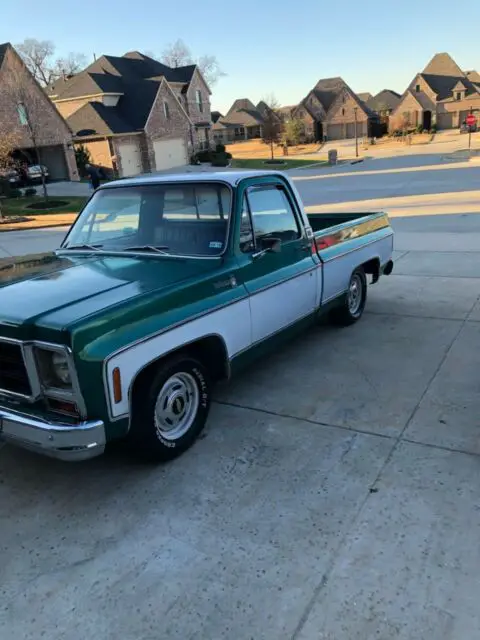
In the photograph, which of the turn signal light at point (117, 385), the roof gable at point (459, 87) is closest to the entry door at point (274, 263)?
the turn signal light at point (117, 385)

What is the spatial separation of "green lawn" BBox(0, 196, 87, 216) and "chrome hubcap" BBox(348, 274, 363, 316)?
18.5 metres

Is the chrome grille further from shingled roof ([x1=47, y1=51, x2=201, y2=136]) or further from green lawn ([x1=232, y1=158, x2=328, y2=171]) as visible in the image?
green lawn ([x1=232, y1=158, x2=328, y2=171])

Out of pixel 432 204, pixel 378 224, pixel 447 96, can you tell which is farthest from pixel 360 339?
pixel 447 96

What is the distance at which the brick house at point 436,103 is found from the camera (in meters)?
73.4

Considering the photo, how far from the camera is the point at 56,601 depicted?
8.61 feet

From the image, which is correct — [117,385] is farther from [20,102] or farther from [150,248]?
[20,102]

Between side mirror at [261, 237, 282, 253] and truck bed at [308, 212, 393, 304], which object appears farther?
truck bed at [308, 212, 393, 304]

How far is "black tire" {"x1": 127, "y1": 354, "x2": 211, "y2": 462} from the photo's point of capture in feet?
11.1

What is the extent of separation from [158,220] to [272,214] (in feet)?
3.29

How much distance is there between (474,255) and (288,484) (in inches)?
291

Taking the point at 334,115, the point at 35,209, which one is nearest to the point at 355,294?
the point at 35,209

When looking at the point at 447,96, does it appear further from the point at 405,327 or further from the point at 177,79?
the point at 405,327

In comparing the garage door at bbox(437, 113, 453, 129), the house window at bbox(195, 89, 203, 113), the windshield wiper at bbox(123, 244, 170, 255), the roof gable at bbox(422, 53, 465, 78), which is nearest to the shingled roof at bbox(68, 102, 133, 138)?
the house window at bbox(195, 89, 203, 113)

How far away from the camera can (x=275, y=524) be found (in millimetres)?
3041
